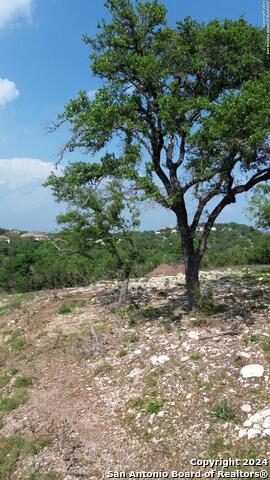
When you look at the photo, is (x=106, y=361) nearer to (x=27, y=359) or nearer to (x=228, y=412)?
(x=27, y=359)

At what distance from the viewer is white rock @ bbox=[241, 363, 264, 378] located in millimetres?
7863

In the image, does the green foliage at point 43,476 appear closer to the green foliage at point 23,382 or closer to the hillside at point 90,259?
the green foliage at point 23,382

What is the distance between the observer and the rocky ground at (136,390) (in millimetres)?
6737

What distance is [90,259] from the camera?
1420 centimetres

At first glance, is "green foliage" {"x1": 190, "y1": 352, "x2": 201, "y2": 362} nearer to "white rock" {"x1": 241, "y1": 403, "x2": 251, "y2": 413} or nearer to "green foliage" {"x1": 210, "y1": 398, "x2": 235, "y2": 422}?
"green foliage" {"x1": 210, "y1": 398, "x2": 235, "y2": 422}

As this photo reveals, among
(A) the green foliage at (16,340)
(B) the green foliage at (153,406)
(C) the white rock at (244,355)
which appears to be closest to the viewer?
(B) the green foliage at (153,406)

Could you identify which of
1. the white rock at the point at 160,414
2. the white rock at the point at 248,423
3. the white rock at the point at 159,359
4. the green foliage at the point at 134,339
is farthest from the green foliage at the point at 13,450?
the green foliage at the point at 134,339

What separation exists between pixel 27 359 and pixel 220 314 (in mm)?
5001

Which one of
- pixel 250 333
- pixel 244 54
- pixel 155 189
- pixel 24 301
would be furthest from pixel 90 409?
pixel 24 301

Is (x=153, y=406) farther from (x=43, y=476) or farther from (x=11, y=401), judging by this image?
(x=11, y=401)

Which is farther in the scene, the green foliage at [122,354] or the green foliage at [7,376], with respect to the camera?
the green foliage at [122,354]

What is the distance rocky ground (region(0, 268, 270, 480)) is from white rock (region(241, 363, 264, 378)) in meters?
0.02

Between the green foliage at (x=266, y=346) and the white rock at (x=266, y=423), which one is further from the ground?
the green foliage at (x=266, y=346)

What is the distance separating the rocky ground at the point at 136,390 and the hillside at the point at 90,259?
7.02ft
